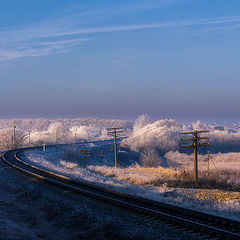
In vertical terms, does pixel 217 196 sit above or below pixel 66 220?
below

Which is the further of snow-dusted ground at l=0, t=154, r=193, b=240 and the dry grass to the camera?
the dry grass

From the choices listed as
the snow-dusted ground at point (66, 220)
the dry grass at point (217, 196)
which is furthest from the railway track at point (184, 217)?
the dry grass at point (217, 196)

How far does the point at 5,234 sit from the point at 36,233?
0.93m

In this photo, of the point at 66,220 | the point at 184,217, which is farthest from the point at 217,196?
the point at 66,220

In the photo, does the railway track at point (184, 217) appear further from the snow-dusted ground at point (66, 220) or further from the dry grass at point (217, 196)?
the dry grass at point (217, 196)

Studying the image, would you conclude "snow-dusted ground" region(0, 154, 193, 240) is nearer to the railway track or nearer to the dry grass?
the railway track

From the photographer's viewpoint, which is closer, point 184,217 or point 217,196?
point 184,217

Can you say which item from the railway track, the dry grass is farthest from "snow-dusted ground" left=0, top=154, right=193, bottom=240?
the dry grass

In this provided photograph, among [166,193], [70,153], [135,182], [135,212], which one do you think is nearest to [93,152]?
[70,153]

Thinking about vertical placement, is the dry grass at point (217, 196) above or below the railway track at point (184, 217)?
below

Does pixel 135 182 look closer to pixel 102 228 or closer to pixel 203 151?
pixel 102 228

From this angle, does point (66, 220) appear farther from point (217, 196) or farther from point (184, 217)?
point (217, 196)

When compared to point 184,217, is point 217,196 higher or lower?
lower

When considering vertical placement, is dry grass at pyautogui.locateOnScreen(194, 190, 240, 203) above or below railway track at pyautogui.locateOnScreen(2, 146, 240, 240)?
below
